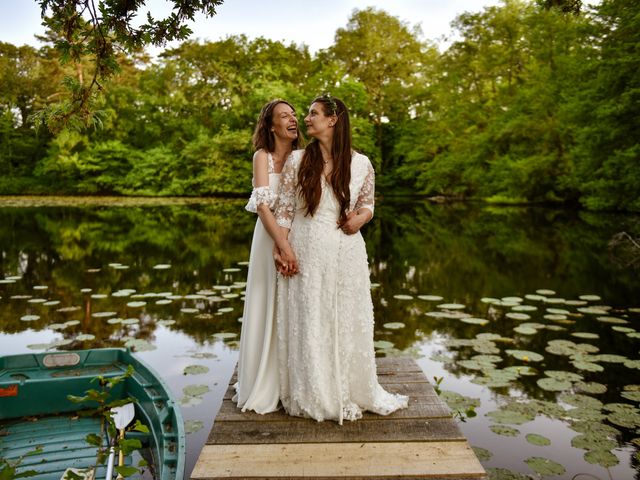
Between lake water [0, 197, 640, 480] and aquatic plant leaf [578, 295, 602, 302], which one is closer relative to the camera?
lake water [0, 197, 640, 480]

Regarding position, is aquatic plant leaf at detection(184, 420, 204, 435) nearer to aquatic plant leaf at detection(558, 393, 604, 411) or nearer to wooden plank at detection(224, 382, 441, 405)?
wooden plank at detection(224, 382, 441, 405)

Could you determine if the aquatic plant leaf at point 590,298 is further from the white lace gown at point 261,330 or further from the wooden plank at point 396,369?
the white lace gown at point 261,330

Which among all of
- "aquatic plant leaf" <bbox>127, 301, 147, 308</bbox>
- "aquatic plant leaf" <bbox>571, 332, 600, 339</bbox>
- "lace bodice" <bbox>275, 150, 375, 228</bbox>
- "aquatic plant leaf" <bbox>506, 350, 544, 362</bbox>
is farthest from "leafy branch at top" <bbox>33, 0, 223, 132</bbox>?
"aquatic plant leaf" <bbox>127, 301, 147, 308</bbox>

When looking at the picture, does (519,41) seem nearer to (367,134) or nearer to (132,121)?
(367,134)

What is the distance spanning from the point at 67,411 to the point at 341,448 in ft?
7.53

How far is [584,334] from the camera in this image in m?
5.81

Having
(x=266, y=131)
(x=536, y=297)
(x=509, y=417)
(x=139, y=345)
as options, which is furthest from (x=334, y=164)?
(x=536, y=297)

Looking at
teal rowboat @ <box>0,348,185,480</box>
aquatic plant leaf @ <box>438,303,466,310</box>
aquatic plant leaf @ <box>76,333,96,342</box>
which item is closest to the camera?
teal rowboat @ <box>0,348,185,480</box>

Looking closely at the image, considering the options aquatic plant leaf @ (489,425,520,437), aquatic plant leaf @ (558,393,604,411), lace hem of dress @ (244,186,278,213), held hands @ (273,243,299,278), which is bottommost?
aquatic plant leaf @ (489,425,520,437)

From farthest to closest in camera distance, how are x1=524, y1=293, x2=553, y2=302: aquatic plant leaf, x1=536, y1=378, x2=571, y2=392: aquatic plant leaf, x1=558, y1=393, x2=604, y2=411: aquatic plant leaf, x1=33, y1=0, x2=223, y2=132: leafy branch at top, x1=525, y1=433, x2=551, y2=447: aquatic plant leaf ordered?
1. x1=524, y1=293, x2=553, y2=302: aquatic plant leaf
2. x1=536, y1=378, x2=571, y2=392: aquatic plant leaf
3. x1=558, y1=393, x2=604, y2=411: aquatic plant leaf
4. x1=525, y1=433, x2=551, y2=447: aquatic plant leaf
5. x1=33, y1=0, x2=223, y2=132: leafy branch at top

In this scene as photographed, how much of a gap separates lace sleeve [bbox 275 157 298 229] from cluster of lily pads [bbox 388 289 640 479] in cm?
201

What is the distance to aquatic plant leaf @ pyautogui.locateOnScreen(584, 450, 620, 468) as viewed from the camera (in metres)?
3.20

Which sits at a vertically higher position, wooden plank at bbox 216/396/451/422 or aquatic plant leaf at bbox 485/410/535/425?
wooden plank at bbox 216/396/451/422

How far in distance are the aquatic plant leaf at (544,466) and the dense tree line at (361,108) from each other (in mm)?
19151
